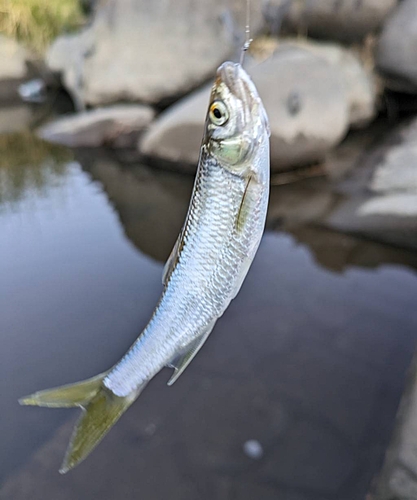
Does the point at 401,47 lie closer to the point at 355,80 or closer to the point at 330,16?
the point at 355,80

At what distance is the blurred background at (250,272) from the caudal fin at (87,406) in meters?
1.56

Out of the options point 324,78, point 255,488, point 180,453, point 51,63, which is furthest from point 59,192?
point 51,63

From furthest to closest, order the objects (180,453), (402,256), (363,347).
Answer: (402,256), (363,347), (180,453)

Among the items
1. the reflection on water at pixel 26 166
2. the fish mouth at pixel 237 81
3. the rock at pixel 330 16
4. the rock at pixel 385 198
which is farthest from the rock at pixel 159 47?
the fish mouth at pixel 237 81

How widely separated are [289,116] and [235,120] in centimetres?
545

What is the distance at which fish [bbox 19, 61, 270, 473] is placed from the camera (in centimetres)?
134

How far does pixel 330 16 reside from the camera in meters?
8.66

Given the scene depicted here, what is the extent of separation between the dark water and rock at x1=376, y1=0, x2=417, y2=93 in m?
4.31

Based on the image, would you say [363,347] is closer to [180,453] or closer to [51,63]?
[180,453]

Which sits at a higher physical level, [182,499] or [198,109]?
[198,109]

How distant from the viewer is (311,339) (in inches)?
152

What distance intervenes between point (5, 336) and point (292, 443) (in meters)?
2.47

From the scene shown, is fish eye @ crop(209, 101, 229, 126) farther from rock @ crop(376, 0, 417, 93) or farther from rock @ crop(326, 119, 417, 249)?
rock @ crop(376, 0, 417, 93)

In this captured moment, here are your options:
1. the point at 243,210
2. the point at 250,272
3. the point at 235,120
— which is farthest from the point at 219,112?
the point at 250,272
